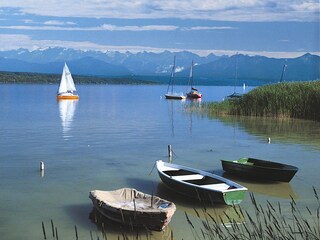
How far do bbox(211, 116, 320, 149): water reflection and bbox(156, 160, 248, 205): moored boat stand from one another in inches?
546

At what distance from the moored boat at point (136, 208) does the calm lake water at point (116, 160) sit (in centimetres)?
42

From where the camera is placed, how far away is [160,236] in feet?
41.5

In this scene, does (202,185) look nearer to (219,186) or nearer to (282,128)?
(219,186)

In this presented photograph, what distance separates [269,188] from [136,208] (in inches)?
281

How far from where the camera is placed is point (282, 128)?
1502 inches

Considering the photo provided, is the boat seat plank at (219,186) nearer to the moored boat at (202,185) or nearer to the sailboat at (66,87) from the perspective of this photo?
the moored boat at (202,185)

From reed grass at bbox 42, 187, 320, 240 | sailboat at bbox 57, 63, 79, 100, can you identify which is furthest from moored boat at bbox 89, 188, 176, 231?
sailboat at bbox 57, 63, 79, 100

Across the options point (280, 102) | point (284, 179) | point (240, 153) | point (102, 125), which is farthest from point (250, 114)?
point (284, 179)

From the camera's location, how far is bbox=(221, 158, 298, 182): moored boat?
18.4m

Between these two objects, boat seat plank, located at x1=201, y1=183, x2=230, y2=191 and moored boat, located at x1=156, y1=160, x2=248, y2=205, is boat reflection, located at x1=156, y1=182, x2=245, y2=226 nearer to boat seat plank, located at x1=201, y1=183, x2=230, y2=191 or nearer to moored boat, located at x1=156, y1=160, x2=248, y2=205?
moored boat, located at x1=156, y1=160, x2=248, y2=205

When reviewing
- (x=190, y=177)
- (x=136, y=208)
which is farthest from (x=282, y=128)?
(x=136, y=208)

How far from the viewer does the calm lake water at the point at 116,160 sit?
1447 centimetres

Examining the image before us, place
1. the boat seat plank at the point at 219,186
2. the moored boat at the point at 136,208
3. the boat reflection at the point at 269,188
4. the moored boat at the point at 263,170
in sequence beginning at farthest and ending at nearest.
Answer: the moored boat at the point at 263,170
the boat reflection at the point at 269,188
the boat seat plank at the point at 219,186
the moored boat at the point at 136,208

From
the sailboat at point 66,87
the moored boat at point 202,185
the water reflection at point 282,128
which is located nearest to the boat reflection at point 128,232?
the moored boat at point 202,185
